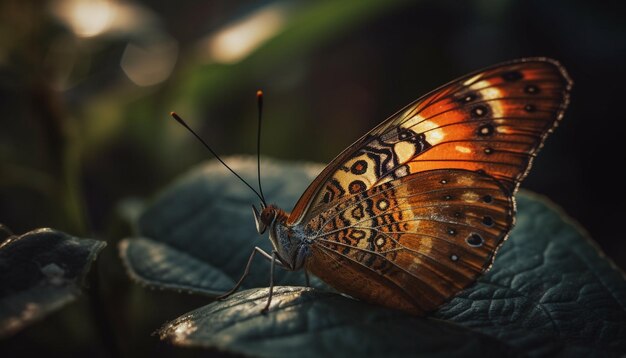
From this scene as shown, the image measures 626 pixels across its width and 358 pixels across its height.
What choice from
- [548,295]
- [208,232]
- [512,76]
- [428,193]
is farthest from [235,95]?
[548,295]

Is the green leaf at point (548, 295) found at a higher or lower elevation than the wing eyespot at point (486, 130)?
lower

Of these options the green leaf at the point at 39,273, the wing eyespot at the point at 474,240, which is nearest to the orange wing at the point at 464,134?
the wing eyespot at the point at 474,240

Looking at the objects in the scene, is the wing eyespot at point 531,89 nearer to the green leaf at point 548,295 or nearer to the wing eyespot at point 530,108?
the wing eyespot at point 530,108

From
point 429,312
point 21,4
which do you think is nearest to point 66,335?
point 21,4

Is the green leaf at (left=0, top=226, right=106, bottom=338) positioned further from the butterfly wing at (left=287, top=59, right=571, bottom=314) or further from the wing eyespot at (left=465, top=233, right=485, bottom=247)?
the wing eyespot at (left=465, top=233, right=485, bottom=247)

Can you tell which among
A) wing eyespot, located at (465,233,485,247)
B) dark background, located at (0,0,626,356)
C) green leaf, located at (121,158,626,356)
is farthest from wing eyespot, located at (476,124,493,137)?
dark background, located at (0,0,626,356)

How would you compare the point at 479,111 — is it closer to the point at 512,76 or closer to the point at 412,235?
the point at 512,76
